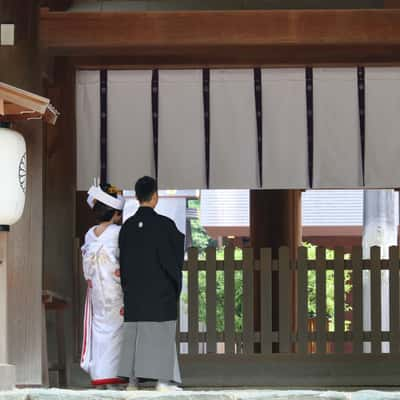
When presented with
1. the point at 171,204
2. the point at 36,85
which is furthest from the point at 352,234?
the point at 36,85

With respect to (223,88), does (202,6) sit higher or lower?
higher

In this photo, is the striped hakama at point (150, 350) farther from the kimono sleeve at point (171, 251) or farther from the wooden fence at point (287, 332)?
the wooden fence at point (287, 332)

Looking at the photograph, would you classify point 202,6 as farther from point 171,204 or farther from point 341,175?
point 171,204

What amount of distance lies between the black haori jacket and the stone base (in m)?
1.22

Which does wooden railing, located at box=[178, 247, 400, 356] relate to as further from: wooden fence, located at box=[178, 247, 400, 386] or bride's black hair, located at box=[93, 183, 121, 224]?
bride's black hair, located at box=[93, 183, 121, 224]

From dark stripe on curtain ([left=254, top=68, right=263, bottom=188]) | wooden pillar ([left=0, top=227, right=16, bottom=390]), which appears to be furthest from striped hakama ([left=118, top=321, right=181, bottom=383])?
dark stripe on curtain ([left=254, top=68, right=263, bottom=188])

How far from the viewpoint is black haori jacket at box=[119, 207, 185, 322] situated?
28.4 ft

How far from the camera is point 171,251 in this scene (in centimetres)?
874

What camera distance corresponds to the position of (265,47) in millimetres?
10367

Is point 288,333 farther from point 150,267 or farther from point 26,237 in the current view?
point 26,237

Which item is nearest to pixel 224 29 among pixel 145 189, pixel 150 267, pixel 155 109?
pixel 155 109

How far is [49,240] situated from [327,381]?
3.00 m

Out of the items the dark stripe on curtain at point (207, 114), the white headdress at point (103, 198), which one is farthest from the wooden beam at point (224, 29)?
the white headdress at point (103, 198)

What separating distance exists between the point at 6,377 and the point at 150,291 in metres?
1.44
